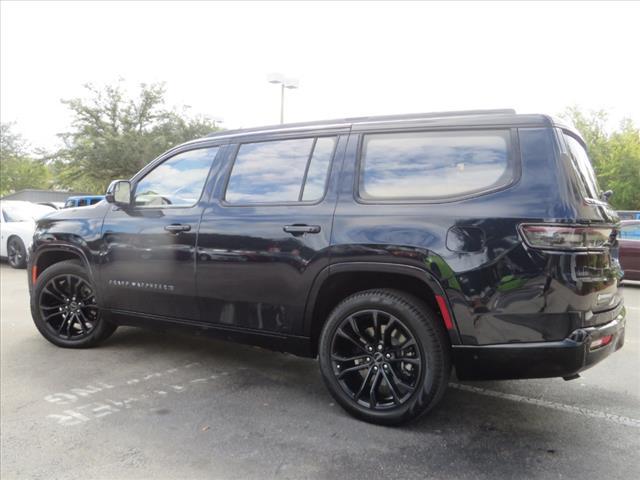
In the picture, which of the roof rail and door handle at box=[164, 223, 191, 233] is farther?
door handle at box=[164, 223, 191, 233]

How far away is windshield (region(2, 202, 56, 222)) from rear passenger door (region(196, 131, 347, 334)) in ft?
30.0

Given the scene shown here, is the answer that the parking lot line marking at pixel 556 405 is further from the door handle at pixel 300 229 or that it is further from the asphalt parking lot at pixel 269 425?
the door handle at pixel 300 229

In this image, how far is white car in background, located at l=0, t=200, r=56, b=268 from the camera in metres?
10.9

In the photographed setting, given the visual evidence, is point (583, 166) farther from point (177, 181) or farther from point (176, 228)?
point (177, 181)

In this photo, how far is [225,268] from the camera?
3.68m

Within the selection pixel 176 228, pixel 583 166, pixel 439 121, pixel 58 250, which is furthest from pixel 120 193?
pixel 583 166

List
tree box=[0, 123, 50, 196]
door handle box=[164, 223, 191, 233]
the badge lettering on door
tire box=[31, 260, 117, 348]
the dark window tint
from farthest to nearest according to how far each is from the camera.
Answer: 1. tree box=[0, 123, 50, 196]
2. tire box=[31, 260, 117, 348]
3. the badge lettering on door
4. door handle box=[164, 223, 191, 233]
5. the dark window tint

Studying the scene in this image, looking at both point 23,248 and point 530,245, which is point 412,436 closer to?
point 530,245

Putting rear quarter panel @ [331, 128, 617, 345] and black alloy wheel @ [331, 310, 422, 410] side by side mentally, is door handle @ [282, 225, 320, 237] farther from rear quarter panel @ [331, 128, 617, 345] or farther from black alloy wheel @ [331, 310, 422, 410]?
black alloy wheel @ [331, 310, 422, 410]

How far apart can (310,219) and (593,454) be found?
208cm

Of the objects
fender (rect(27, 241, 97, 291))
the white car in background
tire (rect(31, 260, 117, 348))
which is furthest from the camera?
the white car in background

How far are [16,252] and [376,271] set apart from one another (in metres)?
10.4

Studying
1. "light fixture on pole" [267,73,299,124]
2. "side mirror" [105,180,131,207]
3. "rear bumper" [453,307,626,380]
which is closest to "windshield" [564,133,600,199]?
"rear bumper" [453,307,626,380]

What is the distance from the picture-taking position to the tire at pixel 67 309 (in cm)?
472
